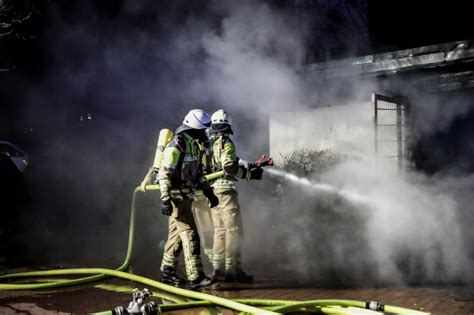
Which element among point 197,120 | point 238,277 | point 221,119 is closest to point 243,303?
point 238,277

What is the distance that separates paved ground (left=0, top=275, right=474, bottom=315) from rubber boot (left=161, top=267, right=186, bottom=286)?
0.33m

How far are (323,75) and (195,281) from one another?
653cm

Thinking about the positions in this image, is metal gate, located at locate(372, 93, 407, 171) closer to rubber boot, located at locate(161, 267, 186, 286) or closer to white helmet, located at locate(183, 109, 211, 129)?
white helmet, located at locate(183, 109, 211, 129)

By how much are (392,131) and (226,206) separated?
5.32m

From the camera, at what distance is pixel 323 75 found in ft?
36.7

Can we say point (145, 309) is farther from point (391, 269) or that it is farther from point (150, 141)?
point (150, 141)

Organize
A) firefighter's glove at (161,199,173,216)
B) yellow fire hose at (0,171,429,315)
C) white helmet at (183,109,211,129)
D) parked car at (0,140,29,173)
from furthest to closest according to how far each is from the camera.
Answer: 1. parked car at (0,140,29,173)
2. white helmet at (183,109,211,129)
3. firefighter's glove at (161,199,173,216)
4. yellow fire hose at (0,171,429,315)

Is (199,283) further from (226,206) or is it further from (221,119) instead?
(221,119)

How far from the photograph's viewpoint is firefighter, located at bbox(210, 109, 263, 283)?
6.45m

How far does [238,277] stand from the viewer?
653 cm

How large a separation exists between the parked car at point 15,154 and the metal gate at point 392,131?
10.4 metres

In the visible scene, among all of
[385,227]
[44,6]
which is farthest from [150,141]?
[385,227]

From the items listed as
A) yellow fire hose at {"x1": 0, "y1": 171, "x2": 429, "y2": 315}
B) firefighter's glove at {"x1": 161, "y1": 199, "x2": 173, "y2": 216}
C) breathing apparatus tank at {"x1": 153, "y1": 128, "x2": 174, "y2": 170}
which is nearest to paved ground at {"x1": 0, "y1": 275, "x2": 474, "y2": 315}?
yellow fire hose at {"x1": 0, "y1": 171, "x2": 429, "y2": 315}

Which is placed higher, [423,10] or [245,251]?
[423,10]
